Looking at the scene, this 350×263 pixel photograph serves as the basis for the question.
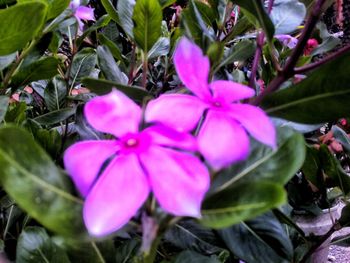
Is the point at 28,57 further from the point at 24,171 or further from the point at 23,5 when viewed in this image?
the point at 24,171

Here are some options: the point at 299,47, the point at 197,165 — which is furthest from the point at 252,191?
the point at 299,47

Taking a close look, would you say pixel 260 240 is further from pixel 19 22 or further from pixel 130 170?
pixel 19 22

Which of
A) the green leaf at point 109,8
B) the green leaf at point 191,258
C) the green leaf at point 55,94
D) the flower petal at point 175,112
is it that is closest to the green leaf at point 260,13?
the flower petal at point 175,112

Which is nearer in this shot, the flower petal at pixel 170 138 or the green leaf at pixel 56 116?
the flower petal at pixel 170 138

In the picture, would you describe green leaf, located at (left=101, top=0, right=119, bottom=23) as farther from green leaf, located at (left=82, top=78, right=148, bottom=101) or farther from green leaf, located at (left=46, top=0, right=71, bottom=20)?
green leaf, located at (left=82, top=78, right=148, bottom=101)

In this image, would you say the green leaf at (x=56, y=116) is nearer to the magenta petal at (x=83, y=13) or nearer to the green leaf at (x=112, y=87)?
the magenta petal at (x=83, y=13)

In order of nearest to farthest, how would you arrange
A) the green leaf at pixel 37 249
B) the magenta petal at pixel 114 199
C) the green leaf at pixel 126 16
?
the magenta petal at pixel 114 199 → the green leaf at pixel 37 249 → the green leaf at pixel 126 16
